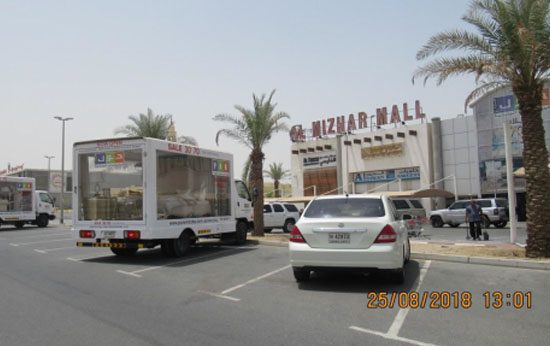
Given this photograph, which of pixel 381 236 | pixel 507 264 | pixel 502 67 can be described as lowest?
pixel 507 264

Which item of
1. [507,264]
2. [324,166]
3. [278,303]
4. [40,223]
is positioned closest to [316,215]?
[278,303]

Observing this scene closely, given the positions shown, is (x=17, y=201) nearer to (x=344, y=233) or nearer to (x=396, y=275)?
(x=344, y=233)

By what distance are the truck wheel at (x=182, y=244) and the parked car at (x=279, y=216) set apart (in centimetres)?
1071

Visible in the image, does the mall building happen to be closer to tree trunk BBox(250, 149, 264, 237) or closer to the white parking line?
tree trunk BBox(250, 149, 264, 237)

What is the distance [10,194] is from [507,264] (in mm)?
25974

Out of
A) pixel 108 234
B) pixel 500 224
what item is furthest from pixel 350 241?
pixel 500 224

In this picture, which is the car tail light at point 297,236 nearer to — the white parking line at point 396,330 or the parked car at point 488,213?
the white parking line at point 396,330

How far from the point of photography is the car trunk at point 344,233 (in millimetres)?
8055

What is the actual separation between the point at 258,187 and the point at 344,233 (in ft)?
38.2

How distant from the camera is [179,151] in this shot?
13.2m

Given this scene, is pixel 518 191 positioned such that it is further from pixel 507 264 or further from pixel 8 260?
pixel 8 260

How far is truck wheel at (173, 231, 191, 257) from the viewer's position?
13.0 m

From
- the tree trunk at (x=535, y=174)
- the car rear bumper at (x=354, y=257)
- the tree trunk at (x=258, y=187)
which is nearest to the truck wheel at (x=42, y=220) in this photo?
the tree trunk at (x=258, y=187)

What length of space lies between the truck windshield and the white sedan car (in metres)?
5.32
